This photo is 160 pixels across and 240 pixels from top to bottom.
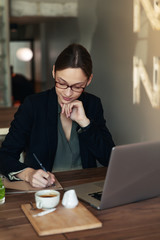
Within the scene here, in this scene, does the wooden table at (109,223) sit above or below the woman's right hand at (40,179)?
below

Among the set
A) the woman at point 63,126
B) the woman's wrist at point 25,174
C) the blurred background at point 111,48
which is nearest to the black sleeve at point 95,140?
the woman at point 63,126

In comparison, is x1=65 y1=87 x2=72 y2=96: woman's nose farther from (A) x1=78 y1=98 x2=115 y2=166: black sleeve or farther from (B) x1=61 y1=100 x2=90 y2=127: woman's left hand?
(A) x1=78 y1=98 x2=115 y2=166: black sleeve

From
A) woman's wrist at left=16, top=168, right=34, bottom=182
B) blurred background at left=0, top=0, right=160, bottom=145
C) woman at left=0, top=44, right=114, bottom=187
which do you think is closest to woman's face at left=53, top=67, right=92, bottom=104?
woman at left=0, top=44, right=114, bottom=187

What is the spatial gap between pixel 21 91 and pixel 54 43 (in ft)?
4.27

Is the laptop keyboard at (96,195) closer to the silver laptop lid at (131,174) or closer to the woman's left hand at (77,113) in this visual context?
the silver laptop lid at (131,174)

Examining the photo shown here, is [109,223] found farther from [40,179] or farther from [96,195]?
[40,179]

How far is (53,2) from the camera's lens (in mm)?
6113

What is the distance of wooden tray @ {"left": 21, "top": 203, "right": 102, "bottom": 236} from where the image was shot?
1.31 m

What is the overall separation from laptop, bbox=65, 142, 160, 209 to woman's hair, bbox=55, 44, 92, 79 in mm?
730

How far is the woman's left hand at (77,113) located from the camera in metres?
2.15

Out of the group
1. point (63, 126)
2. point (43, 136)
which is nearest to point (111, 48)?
point (63, 126)

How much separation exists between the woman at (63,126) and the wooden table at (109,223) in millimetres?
486

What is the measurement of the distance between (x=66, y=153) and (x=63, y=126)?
0.17 metres

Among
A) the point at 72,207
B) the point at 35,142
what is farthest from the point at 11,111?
the point at 72,207
